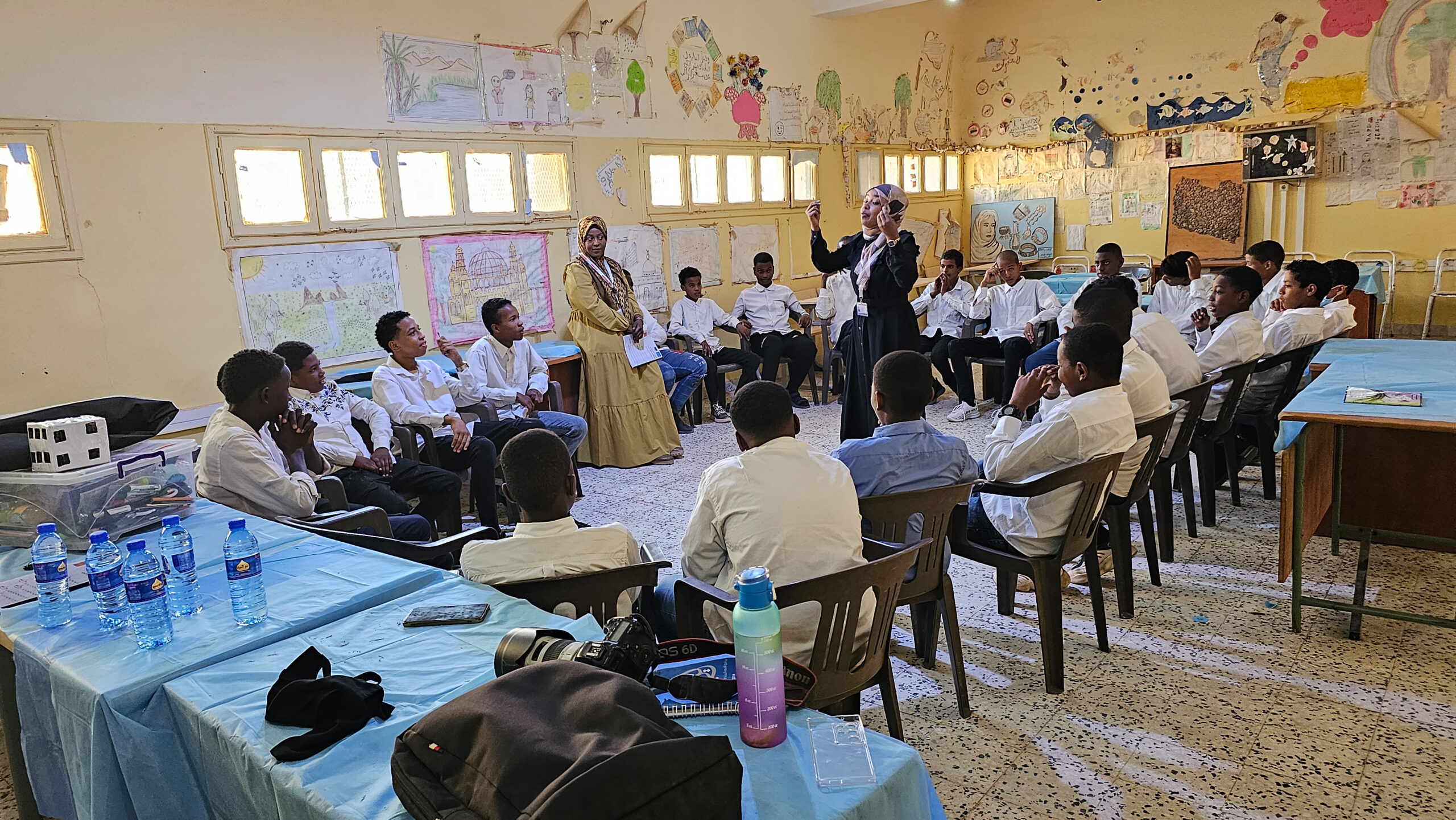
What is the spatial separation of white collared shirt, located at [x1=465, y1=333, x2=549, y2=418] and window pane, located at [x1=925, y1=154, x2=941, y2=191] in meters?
6.61

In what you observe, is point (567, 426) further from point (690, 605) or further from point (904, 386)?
point (690, 605)

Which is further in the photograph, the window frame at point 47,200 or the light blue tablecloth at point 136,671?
the window frame at point 47,200

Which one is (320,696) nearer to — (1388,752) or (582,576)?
(582,576)

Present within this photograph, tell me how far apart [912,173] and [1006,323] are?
3.79m

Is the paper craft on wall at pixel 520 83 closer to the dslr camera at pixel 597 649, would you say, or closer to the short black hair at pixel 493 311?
the short black hair at pixel 493 311

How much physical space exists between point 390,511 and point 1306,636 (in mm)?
3496

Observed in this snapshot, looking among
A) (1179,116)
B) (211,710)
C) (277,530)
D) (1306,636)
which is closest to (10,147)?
(277,530)

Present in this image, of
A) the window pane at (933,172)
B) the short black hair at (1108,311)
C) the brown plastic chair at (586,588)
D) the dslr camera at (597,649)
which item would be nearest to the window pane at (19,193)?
the brown plastic chair at (586,588)

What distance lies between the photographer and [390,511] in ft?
12.5

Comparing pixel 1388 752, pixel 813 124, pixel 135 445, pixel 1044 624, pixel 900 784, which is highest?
pixel 813 124

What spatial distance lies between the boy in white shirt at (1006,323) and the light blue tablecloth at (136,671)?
5193 mm

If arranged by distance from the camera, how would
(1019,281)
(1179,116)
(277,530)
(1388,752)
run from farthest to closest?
1. (1179,116)
2. (1019,281)
3. (277,530)
4. (1388,752)

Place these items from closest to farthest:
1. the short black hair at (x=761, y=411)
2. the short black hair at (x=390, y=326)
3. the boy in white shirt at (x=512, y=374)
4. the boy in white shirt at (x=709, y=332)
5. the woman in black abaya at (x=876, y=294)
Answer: the short black hair at (x=761, y=411), the short black hair at (x=390, y=326), the woman in black abaya at (x=876, y=294), the boy in white shirt at (x=512, y=374), the boy in white shirt at (x=709, y=332)

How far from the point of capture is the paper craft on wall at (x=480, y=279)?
5.85m
